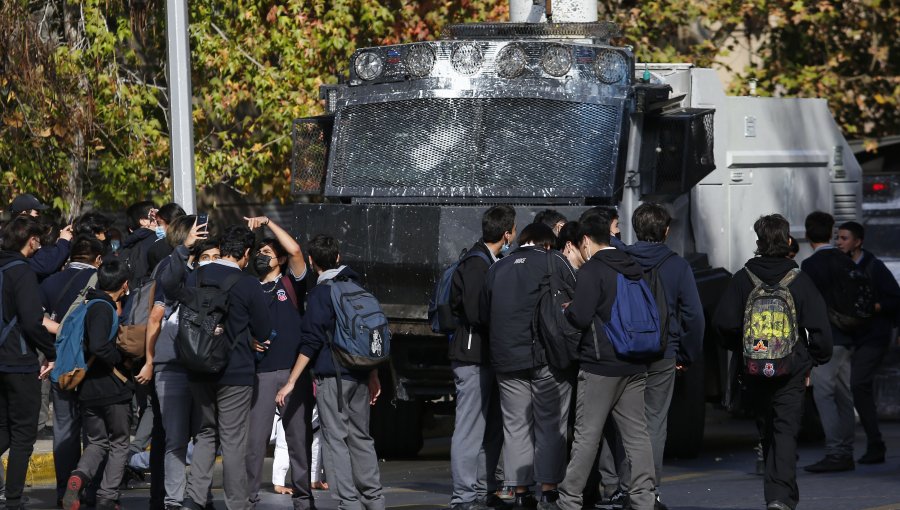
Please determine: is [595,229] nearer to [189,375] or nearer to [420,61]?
[189,375]

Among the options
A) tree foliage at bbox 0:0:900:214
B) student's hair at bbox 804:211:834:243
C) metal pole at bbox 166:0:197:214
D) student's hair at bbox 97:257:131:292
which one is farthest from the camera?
tree foliage at bbox 0:0:900:214

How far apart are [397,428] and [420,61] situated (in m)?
2.89

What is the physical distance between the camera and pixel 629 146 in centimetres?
1122

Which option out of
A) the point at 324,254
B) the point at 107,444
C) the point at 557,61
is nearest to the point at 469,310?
the point at 324,254

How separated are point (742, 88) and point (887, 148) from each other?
7.24 ft

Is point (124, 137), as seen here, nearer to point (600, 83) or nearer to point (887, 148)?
point (600, 83)

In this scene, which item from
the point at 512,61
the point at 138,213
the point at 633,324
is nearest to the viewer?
the point at 633,324

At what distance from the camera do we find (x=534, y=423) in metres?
9.52

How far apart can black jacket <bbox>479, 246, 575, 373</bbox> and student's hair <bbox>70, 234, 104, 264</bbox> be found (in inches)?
109

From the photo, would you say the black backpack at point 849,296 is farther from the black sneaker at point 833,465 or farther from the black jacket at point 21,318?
the black jacket at point 21,318

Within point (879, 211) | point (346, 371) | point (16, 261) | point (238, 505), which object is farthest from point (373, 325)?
point (879, 211)

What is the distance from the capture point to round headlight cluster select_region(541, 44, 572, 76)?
11359 mm

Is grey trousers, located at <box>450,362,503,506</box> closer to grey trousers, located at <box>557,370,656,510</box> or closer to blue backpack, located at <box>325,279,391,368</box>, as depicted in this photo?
blue backpack, located at <box>325,279,391,368</box>

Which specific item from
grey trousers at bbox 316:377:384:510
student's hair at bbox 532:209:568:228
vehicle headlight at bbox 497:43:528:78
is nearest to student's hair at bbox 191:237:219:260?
grey trousers at bbox 316:377:384:510
